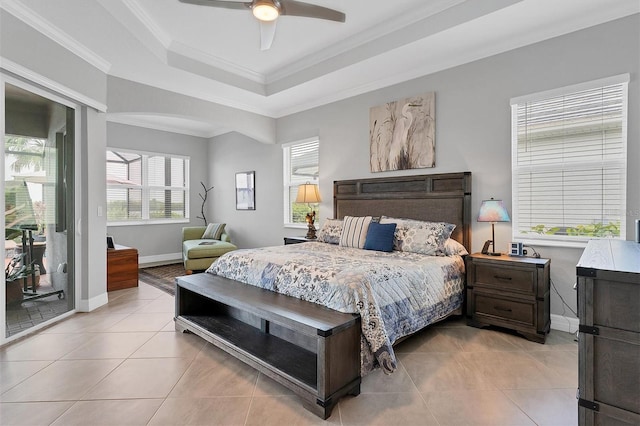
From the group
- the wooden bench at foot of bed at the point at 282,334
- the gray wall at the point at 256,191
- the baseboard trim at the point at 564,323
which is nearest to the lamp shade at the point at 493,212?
the baseboard trim at the point at 564,323

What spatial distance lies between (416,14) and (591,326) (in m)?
2.99

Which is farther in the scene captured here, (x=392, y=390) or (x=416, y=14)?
(x=416, y=14)

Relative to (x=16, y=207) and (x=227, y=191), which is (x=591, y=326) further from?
(x=227, y=191)

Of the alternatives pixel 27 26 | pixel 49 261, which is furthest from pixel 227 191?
pixel 27 26

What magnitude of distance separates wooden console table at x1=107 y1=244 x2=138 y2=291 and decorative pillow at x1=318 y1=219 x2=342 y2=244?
271cm

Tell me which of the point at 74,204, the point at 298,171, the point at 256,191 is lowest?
the point at 74,204

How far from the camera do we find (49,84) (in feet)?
9.68

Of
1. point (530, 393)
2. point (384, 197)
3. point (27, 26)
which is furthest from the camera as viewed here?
point (384, 197)

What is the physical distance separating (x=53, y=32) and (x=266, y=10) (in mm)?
2000

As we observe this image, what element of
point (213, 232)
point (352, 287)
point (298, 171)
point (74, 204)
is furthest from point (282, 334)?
point (213, 232)

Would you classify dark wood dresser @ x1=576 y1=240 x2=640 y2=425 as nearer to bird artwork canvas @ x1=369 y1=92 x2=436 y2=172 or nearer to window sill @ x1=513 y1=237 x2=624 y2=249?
window sill @ x1=513 y1=237 x2=624 y2=249

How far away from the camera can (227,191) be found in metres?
6.95

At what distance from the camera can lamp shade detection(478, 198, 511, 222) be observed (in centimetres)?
308

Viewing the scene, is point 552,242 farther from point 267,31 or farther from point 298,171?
point 298,171
